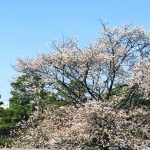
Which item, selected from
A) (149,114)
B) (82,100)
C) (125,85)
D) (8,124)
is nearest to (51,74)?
(82,100)

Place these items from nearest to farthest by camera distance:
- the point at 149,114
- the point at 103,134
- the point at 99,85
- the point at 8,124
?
the point at 103,134, the point at 149,114, the point at 99,85, the point at 8,124

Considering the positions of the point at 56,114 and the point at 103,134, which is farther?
the point at 56,114

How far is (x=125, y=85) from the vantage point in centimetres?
2989

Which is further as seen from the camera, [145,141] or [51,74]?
[51,74]

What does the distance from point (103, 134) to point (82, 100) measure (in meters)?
4.31

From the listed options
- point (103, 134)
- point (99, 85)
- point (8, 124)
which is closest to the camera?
point (103, 134)

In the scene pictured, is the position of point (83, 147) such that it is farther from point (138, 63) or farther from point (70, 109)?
point (138, 63)

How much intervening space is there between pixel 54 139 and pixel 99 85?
4869 mm

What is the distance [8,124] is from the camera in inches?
1695

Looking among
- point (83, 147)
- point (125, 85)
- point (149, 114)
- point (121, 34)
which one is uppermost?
point (121, 34)

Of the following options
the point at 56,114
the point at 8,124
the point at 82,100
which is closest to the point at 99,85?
the point at 82,100

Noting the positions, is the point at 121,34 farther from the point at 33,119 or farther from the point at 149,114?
the point at 33,119

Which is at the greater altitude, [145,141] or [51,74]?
[51,74]

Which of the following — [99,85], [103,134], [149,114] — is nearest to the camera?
[103,134]
